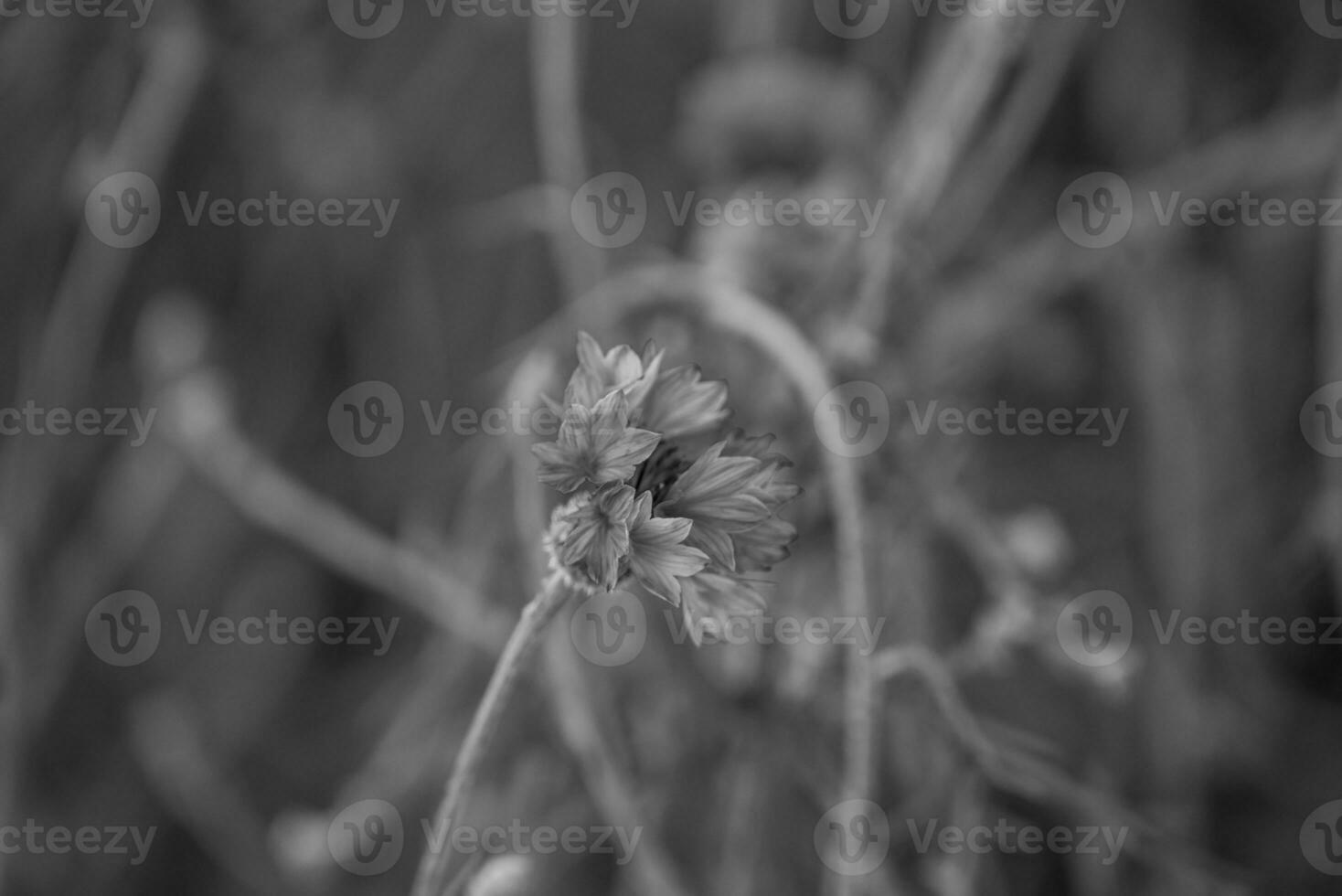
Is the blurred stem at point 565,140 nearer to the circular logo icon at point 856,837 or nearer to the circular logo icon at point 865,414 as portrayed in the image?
the circular logo icon at point 865,414

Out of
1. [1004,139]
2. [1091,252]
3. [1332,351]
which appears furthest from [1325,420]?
[1004,139]

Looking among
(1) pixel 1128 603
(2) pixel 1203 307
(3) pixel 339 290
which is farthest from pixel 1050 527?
(3) pixel 339 290

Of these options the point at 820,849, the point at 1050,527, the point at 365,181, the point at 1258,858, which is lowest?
the point at 1258,858

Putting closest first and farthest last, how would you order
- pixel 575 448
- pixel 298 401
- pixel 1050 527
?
pixel 575 448, pixel 1050 527, pixel 298 401

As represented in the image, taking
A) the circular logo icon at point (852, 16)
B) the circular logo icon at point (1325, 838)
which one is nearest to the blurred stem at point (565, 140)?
the circular logo icon at point (852, 16)

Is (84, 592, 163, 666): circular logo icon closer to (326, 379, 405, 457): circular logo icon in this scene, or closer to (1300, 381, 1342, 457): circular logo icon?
(326, 379, 405, 457): circular logo icon

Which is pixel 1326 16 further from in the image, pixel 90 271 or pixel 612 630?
pixel 90 271

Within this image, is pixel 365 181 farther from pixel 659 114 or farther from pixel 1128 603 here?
pixel 1128 603
